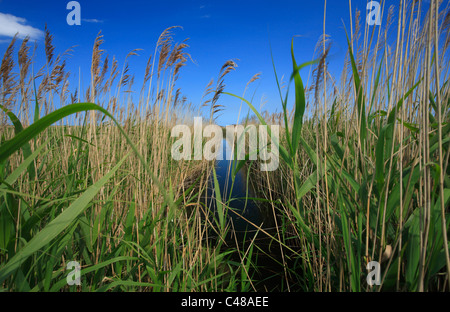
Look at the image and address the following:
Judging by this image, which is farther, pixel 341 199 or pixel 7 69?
pixel 7 69

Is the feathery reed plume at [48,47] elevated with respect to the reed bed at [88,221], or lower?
elevated

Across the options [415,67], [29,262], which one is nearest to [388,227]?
[415,67]

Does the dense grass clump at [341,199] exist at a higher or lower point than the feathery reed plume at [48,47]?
lower

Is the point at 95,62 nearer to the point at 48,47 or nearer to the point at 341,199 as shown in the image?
the point at 48,47

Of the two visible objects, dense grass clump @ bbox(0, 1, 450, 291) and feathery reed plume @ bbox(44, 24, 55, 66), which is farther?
feathery reed plume @ bbox(44, 24, 55, 66)

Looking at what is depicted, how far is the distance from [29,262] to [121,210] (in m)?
0.69

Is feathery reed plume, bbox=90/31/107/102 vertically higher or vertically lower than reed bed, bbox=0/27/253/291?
higher

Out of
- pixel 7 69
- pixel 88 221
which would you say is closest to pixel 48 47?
pixel 7 69

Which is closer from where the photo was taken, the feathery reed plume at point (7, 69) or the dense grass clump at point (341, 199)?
the dense grass clump at point (341, 199)

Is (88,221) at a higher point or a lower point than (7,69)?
lower

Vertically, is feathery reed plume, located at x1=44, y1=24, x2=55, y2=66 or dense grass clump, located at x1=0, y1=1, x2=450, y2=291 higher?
feathery reed plume, located at x1=44, y1=24, x2=55, y2=66

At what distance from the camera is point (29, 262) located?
0.99m
